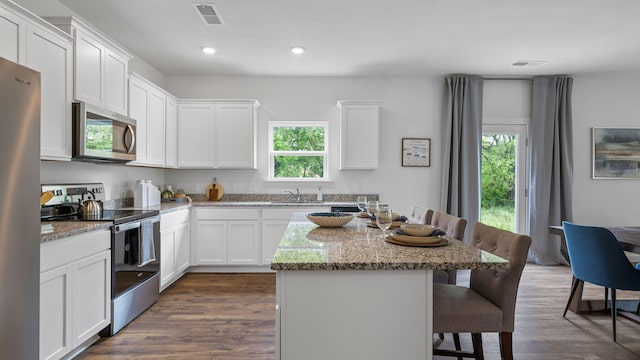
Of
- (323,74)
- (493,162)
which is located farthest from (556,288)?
(323,74)

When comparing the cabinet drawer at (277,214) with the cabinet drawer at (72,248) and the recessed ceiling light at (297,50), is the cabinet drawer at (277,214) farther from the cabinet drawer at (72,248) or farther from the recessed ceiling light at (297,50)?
the cabinet drawer at (72,248)

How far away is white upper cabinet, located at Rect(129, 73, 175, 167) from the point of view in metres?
3.52

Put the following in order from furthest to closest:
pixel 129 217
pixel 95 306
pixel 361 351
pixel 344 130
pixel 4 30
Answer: pixel 344 130, pixel 129 217, pixel 95 306, pixel 4 30, pixel 361 351

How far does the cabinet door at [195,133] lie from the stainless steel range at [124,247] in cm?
137

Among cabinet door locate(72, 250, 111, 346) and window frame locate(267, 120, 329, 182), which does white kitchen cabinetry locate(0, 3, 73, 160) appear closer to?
cabinet door locate(72, 250, 111, 346)

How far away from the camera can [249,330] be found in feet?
8.84

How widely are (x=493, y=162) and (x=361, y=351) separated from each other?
4.46m

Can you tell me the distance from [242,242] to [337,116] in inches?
84.6

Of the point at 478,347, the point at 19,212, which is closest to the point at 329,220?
the point at 478,347

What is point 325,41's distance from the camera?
11.9 feet

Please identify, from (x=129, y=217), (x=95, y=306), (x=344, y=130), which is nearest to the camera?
(x=95, y=306)

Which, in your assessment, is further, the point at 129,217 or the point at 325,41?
the point at 325,41

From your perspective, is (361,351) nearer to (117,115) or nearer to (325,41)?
(117,115)

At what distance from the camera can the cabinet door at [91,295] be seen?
2.21 m
